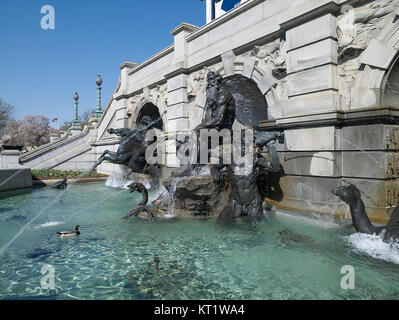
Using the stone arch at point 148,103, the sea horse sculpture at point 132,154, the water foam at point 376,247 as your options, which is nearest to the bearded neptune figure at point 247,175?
the water foam at point 376,247

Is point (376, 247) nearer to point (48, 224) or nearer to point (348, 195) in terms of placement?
point (348, 195)

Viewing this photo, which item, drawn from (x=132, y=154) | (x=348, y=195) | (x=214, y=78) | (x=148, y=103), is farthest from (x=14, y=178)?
(x=348, y=195)

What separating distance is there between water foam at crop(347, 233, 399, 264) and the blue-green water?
0.06 ft

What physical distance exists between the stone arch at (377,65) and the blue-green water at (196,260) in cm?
299

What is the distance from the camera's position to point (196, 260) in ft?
14.1

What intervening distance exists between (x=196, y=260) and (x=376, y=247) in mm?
2885

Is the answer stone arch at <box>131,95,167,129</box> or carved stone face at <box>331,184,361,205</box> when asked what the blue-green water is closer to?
Result: carved stone face at <box>331,184,361,205</box>

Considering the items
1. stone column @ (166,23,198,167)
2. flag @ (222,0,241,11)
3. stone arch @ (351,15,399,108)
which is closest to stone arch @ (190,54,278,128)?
stone column @ (166,23,198,167)

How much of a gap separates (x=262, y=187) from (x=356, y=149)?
2625 millimetres

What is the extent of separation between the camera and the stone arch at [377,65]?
607 cm

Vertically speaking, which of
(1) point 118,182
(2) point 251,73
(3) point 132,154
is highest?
(2) point 251,73

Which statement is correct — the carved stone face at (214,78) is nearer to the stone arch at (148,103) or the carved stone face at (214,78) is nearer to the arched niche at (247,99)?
the arched niche at (247,99)

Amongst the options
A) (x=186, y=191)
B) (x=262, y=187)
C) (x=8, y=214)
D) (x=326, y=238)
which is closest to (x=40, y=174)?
(x=8, y=214)
